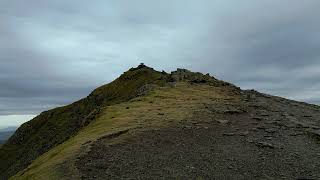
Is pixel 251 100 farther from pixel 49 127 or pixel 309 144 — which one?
pixel 49 127

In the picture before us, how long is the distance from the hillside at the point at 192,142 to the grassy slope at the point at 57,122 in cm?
2442

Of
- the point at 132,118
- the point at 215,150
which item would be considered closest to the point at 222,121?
the point at 132,118

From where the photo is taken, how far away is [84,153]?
31.8m

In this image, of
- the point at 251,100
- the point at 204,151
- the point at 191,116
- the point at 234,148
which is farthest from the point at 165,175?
the point at 251,100

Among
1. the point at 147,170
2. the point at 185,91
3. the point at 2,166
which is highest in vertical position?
the point at 185,91

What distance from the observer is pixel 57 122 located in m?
117

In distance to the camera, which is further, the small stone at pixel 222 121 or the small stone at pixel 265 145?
the small stone at pixel 222 121

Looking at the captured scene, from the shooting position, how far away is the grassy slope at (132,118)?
3021cm

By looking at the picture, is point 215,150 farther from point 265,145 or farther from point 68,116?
point 68,116

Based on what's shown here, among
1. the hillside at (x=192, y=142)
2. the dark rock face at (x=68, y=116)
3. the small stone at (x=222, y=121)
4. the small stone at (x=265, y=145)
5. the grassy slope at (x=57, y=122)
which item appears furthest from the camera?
the grassy slope at (x=57, y=122)

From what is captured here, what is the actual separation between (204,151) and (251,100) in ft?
86.7

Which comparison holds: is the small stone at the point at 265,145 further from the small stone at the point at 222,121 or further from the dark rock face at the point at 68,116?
the dark rock face at the point at 68,116

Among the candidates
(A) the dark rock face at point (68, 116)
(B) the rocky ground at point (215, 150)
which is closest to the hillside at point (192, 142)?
(B) the rocky ground at point (215, 150)

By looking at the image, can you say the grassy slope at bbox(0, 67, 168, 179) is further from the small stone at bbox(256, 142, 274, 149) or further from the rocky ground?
the small stone at bbox(256, 142, 274, 149)
